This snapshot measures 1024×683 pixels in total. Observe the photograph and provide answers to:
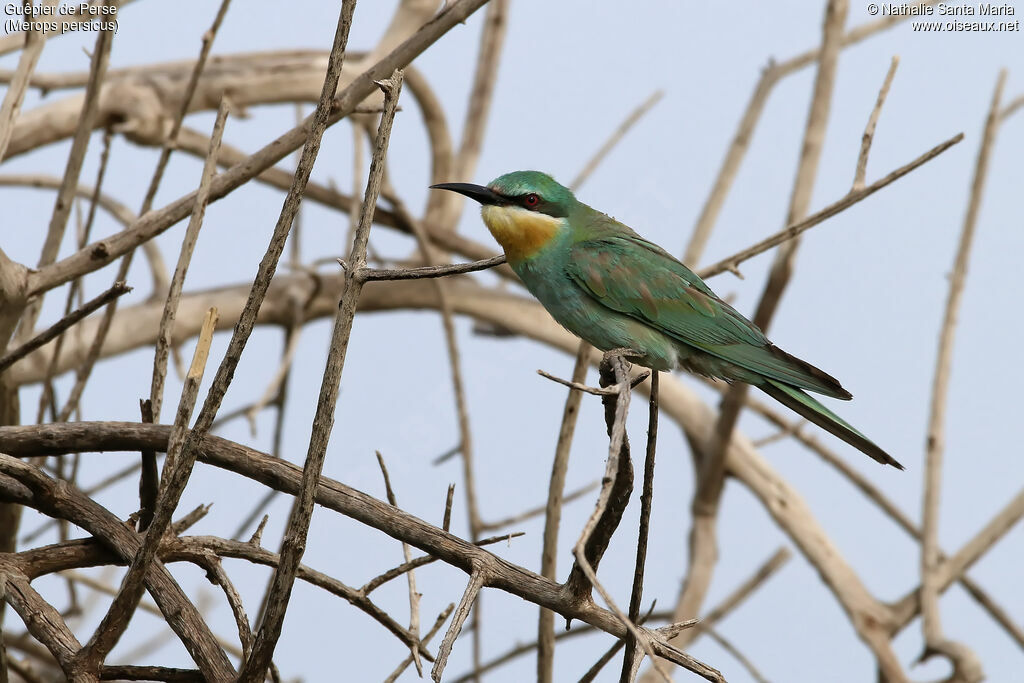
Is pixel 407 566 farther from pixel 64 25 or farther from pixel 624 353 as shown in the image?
pixel 64 25

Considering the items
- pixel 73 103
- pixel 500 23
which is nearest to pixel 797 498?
pixel 500 23

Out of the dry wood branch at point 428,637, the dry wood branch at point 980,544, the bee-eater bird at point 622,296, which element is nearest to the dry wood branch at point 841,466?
the dry wood branch at point 980,544

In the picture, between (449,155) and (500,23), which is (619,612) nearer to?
(449,155)

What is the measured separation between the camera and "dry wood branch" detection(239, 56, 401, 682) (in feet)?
4.04

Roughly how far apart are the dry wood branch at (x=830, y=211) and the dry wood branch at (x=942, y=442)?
0.88 m

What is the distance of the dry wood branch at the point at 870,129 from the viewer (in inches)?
83.4

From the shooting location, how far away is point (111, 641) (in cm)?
145

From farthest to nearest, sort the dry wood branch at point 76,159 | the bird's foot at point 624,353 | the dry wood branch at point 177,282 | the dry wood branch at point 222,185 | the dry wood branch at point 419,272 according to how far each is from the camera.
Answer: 1. the bird's foot at point 624,353
2. the dry wood branch at point 76,159
3. the dry wood branch at point 222,185
4. the dry wood branch at point 177,282
5. the dry wood branch at point 419,272

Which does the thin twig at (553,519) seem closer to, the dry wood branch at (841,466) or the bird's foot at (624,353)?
the bird's foot at (624,353)

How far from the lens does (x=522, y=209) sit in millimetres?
2590

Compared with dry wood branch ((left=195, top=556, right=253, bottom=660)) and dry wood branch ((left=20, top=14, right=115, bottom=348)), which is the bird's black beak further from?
dry wood branch ((left=195, top=556, right=253, bottom=660))

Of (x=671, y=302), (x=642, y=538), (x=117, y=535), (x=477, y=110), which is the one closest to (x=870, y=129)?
(x=671, y=302)

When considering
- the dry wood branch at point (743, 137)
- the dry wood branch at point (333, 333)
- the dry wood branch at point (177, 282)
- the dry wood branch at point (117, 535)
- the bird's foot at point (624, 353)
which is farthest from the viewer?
the dry wood branch at point (743, 137)

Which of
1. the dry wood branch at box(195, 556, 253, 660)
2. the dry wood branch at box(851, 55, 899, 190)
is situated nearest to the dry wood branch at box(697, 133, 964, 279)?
the dry wood branch at box(851, 55, 899, 190)
